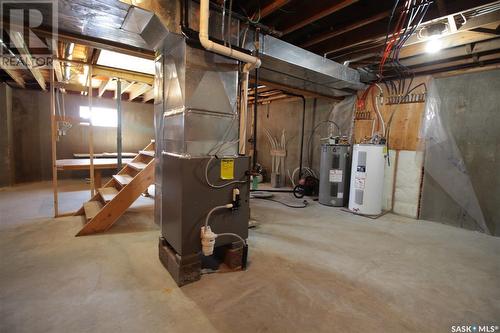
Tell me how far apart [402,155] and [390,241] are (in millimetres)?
1748

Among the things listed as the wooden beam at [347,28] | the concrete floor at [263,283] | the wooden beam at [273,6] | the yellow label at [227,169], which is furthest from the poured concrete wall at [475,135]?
the yellow label at [227,169]

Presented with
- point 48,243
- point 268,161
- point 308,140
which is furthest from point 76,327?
point 268,161

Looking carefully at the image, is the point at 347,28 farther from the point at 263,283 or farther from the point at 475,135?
the point at 263,283

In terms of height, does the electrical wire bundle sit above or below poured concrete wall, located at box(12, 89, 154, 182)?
above

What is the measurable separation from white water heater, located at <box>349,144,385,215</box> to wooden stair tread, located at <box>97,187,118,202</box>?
3660 mm

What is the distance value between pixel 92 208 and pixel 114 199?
0.59 meters

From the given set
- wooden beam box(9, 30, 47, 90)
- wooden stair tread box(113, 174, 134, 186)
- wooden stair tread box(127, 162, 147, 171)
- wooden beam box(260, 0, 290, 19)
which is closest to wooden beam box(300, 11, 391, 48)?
wooden beam box(260, 0, 290, 19)

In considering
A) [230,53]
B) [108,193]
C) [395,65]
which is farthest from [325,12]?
[108,193]

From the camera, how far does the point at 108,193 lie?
3.44m

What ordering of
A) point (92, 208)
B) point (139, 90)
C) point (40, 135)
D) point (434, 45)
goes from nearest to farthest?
point (434, 45) → point (92, 208) → point (139, 90) → point (40, 135)

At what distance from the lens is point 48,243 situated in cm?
244

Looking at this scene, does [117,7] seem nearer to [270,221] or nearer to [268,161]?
[270,221]

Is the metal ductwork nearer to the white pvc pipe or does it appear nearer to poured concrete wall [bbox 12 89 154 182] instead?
the white pvc pipe

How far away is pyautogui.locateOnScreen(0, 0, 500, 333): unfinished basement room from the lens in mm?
1644
